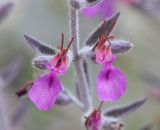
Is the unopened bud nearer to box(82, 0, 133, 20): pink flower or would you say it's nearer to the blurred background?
the blurred background

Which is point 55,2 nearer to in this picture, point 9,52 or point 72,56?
point 9,52

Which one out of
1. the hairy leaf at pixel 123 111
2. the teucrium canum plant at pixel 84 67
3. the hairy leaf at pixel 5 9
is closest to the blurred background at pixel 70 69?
the hairy leaf at pixel 5 9

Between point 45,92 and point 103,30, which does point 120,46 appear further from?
point 45,92

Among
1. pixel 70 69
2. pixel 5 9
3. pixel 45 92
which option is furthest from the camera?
pixel 70 69

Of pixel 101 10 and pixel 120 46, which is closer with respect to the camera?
pixel 120 46

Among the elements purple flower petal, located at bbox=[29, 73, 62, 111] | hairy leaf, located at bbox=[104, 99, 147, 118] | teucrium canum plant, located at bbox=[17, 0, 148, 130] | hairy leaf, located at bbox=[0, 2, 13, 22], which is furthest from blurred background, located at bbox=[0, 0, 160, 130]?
purple flower petal, located at bbox=[29, 73, 62, 111]

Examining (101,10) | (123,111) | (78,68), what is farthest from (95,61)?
(101,10)

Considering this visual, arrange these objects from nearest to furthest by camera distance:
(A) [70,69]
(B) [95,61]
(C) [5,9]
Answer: (B) [95,61], (C) [5,9], (A) [70,69]
